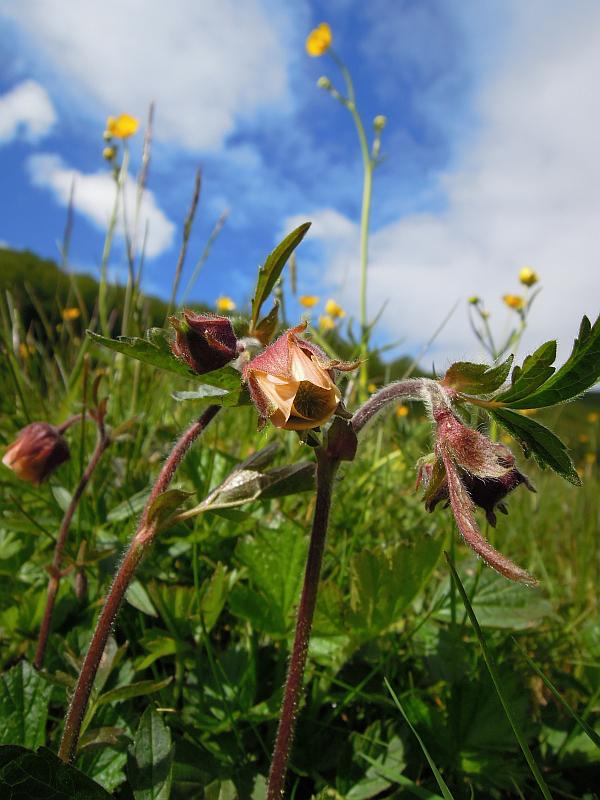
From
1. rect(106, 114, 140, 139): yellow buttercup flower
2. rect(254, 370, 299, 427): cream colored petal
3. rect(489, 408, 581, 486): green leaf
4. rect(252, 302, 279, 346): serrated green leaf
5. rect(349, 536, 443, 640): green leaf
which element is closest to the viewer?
rect(254, 370, 299, 427): cream colored petal

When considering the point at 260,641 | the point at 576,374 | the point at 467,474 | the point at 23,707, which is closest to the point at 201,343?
the point at 467,474

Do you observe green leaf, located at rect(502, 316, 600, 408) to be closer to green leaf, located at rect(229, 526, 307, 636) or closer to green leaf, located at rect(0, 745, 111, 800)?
green leaf, located at rect(229, 526, 307, 636)

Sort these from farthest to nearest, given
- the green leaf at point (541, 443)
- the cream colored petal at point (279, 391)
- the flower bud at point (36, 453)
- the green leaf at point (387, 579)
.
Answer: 1. the flower bud at point (36, 453)
2. the green leaf at point (387, 579)
3. the green leaf at point (541, 443)
4. the cream colored petal at point (279, 391)

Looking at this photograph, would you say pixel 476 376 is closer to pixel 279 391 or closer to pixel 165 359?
pixel 279 391

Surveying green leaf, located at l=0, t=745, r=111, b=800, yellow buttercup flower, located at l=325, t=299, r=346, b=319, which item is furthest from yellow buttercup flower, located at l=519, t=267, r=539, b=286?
green leaf, located at l=0, t=745, r=111, b=800

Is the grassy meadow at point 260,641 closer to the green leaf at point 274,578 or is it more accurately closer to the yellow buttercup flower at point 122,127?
the green leaf at point 274,578

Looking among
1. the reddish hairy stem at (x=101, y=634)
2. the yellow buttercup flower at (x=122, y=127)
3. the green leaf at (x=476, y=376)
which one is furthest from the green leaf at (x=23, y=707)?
Answer: the yellow buttercup flower at (x=122, y=127)
